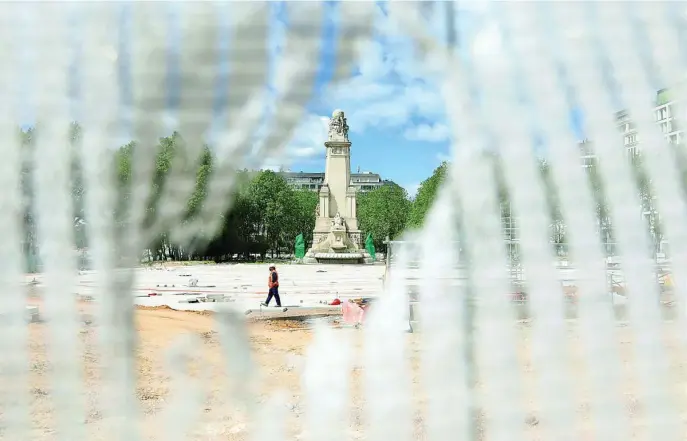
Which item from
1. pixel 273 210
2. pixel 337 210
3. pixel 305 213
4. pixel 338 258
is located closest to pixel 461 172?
pixel 338 258

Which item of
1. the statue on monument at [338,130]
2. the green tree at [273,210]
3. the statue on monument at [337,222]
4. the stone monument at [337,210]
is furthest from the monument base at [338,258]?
the green tree at [273,210]

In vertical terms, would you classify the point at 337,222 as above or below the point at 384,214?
below

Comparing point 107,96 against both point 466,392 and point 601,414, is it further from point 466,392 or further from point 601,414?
point 601,414

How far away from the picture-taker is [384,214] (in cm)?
4016

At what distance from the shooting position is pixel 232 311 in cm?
185

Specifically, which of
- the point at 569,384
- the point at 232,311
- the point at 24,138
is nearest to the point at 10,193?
the point at 24,138

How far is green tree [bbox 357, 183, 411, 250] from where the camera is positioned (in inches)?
1560

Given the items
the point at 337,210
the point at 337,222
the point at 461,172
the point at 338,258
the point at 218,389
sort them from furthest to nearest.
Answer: the point at 337,210 < the point at 337,222 < the point at 338,258 < the point at 218,389 < the point at 461,172

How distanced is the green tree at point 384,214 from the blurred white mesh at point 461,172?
120 feet

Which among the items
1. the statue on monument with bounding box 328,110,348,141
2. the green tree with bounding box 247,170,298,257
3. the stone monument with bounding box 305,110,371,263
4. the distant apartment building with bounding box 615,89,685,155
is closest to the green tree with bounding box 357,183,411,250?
the green tree with bounding box 247,170,298,257

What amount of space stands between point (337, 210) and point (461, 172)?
2671cm

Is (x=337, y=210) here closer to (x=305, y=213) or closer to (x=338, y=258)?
(x=338, y=258)

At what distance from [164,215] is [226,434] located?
1.77 m

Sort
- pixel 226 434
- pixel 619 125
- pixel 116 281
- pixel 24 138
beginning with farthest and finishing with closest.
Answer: pixel 226 434 < pixel 24 138 < pixel 619 125 < pixel 116 281
